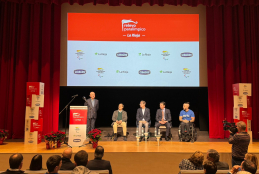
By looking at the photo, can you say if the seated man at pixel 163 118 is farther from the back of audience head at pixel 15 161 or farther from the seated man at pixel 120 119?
the back of audience head at pixel 15 161

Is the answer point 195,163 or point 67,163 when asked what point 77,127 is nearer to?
point 67,163

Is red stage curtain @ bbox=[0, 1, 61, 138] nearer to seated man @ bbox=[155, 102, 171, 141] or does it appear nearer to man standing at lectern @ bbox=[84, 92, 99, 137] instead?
man standing at lectern @ bbox=[84, 92, 99, 137]

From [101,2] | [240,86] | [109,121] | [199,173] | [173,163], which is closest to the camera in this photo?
[199,173]

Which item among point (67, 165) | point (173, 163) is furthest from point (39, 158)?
point (173, 163)

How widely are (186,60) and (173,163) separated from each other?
3.24m

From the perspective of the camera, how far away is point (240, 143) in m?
3.23

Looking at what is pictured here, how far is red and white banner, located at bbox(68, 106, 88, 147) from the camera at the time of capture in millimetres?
5242

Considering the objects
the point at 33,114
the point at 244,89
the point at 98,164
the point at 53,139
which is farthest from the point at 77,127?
the point at 244,89

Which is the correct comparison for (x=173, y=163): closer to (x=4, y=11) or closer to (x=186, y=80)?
(x=186, y=80)

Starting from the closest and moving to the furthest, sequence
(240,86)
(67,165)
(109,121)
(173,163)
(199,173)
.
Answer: (199,173) < (67,165) < (173,163) < (240,86) < (109,121)

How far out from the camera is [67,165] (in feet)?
8.98

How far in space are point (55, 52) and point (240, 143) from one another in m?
5.34

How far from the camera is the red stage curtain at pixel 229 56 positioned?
21.8 ft

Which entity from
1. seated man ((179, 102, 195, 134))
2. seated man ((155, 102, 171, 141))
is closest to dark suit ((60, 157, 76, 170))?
seated man ((155, 102, 171, 141))
